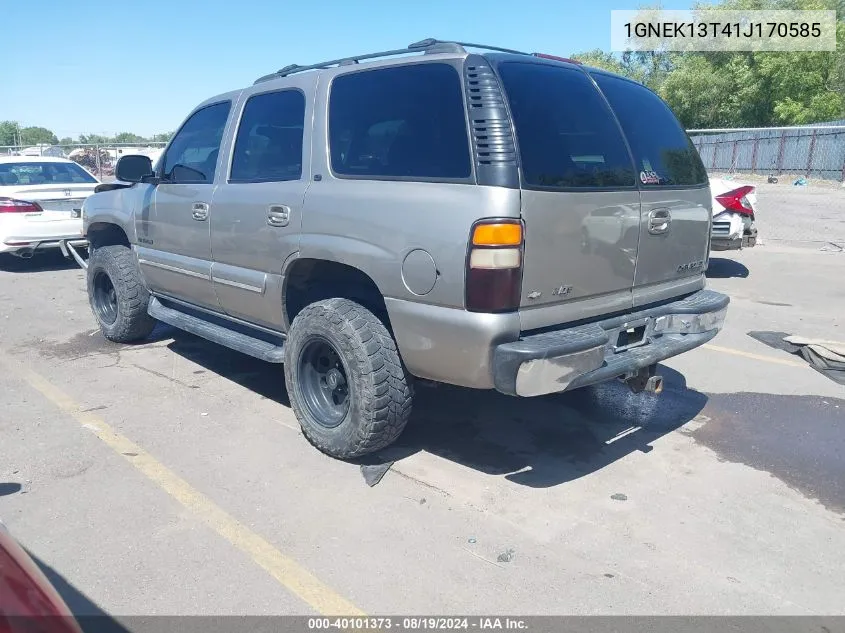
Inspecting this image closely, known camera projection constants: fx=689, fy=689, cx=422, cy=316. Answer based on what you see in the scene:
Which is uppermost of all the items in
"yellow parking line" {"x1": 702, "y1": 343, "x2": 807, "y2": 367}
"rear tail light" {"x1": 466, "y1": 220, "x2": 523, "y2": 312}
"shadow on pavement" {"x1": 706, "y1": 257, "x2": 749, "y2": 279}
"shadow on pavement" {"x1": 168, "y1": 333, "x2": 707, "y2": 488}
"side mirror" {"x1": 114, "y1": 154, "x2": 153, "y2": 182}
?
"side mirror" {"x1": 114, "y1": 154, "x2": 153, "y2": 182}

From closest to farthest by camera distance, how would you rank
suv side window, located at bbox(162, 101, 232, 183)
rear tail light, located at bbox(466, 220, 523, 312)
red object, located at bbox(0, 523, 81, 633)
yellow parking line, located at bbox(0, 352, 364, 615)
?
red object, located at bbox(0, 523, 81, 633)
yellow parking line, located at bbox(0, 352, 364, 615)
rear tail light, located at bbox(466, 220, 523, 312)
suv side window, located at bbox(162, 101, 232, 183)

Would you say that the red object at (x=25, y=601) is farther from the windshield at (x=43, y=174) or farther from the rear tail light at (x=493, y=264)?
the windshield at (x=43, y=174)

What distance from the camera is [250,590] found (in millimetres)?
2850

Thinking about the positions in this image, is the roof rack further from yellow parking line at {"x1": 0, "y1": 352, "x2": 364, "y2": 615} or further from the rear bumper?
the rear bumper

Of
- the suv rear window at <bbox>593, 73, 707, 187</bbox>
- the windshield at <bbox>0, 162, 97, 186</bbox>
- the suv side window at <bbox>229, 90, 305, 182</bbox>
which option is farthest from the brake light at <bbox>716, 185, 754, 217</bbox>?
the windshield at <bbox>0, 162, 97, 186</bbox>

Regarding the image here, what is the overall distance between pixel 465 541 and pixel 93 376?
3.72 metres

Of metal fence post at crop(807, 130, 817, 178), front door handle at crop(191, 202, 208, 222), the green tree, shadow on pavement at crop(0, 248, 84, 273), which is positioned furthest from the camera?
the green tree

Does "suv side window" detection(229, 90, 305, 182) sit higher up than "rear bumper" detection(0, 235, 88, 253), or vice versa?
"suv side window" detection(229, 90, 305, 182)

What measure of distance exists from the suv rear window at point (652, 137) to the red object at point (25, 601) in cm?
334

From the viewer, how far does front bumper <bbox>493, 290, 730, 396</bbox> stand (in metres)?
3.15

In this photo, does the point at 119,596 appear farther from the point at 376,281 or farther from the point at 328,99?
the point at 328,99

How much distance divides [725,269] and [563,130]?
26.9ft

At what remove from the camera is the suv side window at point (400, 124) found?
3377 mm

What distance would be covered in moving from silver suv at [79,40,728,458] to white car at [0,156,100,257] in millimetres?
5954
